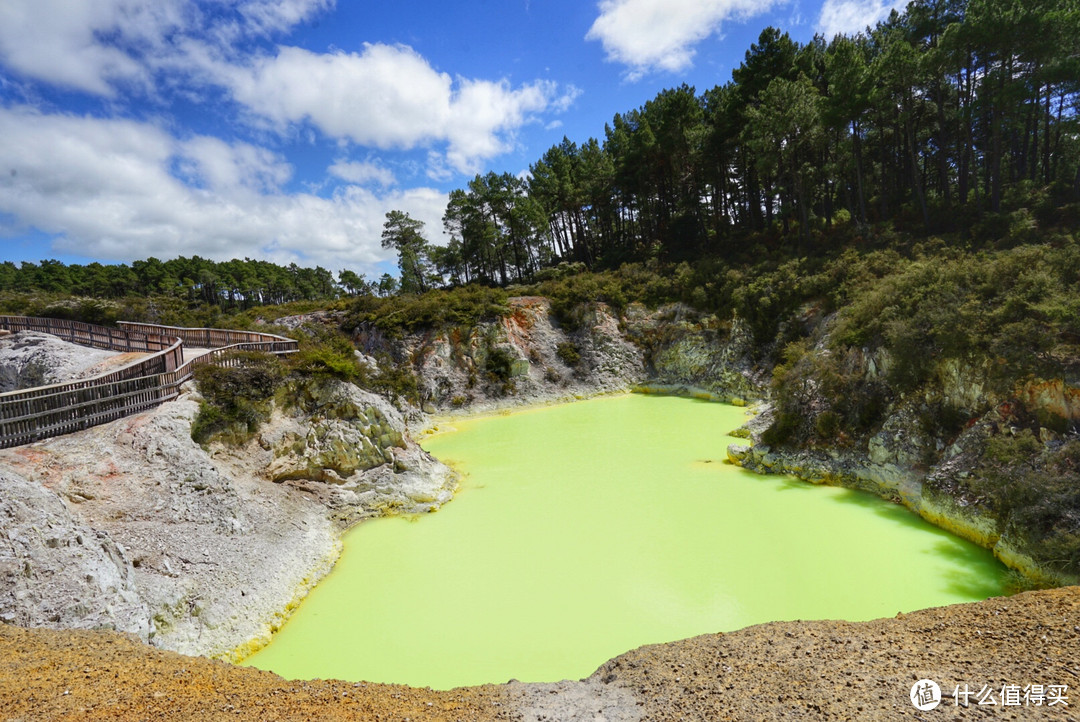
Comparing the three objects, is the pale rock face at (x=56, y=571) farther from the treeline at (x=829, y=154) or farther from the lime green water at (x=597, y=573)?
the treeline at (x=829, y=154)

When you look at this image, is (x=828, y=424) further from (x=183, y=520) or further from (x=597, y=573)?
(x=183, y=520)

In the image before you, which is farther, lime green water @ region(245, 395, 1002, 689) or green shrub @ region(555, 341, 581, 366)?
green shrub @ region(555, 341, 581, 366)

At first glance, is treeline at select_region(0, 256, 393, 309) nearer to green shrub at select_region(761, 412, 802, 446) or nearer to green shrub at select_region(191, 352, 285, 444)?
green shrub at select_region(191, 352, 285, 444)

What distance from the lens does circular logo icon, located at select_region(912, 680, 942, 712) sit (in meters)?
5.17

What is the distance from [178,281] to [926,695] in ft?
263

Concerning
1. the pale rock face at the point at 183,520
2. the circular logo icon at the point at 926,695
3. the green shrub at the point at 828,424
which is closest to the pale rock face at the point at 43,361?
the pale rock face at the point at 183,520

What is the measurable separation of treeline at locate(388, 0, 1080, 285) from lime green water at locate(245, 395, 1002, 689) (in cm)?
2082

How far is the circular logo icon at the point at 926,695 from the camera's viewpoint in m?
5.17

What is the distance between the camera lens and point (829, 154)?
3406 cm

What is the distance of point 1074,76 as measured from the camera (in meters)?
21.7

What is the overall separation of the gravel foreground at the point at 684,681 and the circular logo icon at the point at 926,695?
0.06 meters

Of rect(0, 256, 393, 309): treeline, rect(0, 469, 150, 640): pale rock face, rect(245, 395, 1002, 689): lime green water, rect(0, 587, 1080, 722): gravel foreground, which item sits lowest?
rect(245, 395, 1002, 689): lime green water

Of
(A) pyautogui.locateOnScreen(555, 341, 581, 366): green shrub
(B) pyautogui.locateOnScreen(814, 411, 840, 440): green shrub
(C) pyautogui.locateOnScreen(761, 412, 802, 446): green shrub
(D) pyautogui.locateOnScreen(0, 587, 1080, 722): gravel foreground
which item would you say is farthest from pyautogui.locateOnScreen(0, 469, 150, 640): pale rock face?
(A) pyautogui.locateOnScreen(555, 341, 581, 366): green shrub

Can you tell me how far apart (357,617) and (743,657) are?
293 inches
